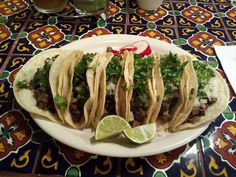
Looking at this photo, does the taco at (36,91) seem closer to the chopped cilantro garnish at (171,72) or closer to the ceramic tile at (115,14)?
the chopped cilantro garnish at (171,72)

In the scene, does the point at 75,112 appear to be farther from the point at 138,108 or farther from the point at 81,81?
the point at 138,108

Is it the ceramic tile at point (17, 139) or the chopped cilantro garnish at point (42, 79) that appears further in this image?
the chopped cilantro garnish at point (42, 79)

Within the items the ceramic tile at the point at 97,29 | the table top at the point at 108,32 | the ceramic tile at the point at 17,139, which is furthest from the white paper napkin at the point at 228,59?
the ceramic tile at the point at 17,139

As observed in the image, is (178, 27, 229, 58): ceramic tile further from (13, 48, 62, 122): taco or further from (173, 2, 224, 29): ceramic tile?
(13, 48, 62, 122): taco

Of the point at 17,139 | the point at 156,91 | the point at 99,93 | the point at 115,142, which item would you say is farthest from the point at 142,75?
the point at 17,139

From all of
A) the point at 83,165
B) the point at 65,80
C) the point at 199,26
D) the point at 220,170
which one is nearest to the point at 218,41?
the point at 199,26

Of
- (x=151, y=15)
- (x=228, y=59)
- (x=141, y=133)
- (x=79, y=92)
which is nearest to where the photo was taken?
(x=141, y=133)
